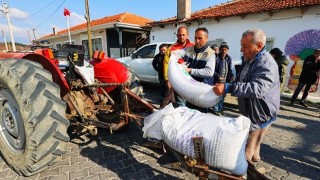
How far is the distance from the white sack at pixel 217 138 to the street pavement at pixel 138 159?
0.87 m

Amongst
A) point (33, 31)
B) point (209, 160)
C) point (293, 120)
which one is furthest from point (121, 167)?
point (33, 31)

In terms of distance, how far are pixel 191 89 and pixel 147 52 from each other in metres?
5.79

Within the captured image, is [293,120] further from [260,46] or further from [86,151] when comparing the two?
[86,151]

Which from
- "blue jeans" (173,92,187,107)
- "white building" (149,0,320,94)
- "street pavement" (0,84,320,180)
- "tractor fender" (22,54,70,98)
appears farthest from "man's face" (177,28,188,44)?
"white building" (149,0,320,94)

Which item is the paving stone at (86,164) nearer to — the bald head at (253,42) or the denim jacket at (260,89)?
the denim jacket at (260,89)

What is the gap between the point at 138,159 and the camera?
303 centimetres

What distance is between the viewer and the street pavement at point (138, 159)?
2.67 meters

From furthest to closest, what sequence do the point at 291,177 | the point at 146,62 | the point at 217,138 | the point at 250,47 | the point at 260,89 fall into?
the point at 146,62
the point at 291,177
the point at 250,47
the point at 260,89
the point at 217,138

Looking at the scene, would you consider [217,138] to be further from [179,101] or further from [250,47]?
[179,101]

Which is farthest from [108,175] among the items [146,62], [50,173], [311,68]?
[311,68]

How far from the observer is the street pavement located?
267 cm

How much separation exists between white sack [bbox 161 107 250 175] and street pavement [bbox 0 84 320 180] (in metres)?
0.87

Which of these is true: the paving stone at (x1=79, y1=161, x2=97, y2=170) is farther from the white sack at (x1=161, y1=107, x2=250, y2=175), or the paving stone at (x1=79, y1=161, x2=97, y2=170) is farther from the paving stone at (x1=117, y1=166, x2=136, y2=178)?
the white sack at (x1=161, y1=107, x2=250, y2=175)

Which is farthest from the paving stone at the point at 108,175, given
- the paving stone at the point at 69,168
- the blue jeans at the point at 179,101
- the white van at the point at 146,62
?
the white van at the point at 146,62
